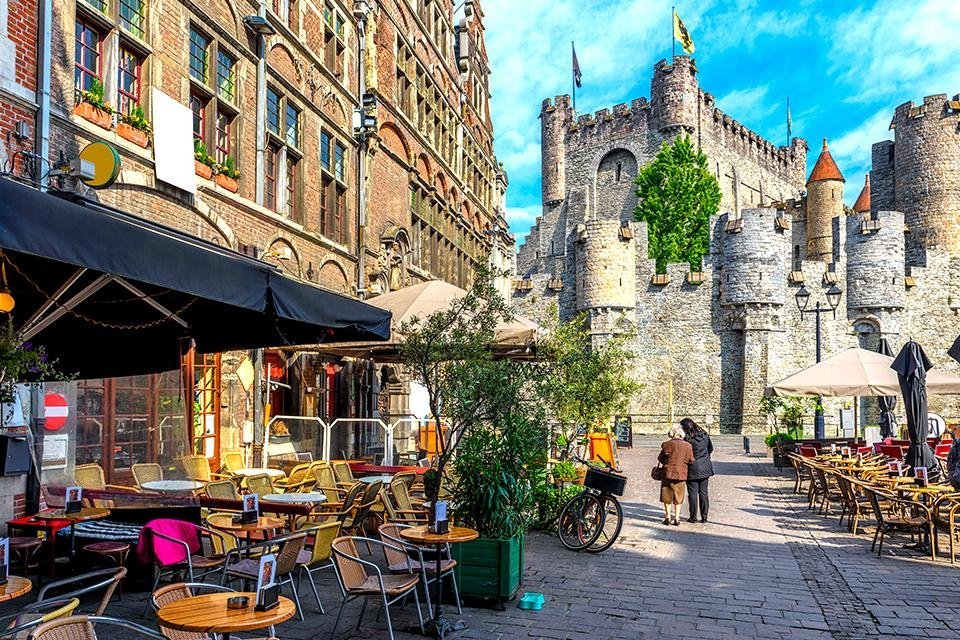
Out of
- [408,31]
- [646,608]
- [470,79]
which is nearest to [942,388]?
[646,608]

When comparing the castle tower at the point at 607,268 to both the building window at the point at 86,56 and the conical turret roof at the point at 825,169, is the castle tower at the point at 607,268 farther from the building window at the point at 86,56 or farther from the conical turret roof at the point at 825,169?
the building window at the point at 86,56

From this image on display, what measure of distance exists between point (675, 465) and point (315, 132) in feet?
31.1

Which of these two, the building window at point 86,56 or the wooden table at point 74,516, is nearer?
the wooden table at point 74,516

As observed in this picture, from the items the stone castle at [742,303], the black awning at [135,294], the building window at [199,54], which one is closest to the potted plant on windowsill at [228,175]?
the building window at [199,54]

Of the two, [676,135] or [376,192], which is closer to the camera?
[376,192]

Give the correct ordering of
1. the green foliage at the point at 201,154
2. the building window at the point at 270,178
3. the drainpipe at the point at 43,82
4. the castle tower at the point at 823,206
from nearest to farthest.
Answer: the drainpipe at the point at 43,82, the green foliage at the point at 201,154, the building window at the point at 270,178, the castle tower at the point at 823,206

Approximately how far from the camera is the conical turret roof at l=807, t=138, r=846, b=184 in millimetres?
49719

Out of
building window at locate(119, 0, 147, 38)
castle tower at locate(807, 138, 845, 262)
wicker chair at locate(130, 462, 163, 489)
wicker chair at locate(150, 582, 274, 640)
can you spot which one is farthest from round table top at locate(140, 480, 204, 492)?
castle tower at locate(807, 138, 845, 262)

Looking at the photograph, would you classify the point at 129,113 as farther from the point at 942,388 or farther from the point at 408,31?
the point at 942,388

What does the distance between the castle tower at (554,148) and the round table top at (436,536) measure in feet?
166

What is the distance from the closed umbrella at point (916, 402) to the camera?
39.7 feet

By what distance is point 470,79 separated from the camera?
30438 mm

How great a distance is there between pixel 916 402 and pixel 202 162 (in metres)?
11.6

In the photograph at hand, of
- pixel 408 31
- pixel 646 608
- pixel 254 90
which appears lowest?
pixel 646 608
